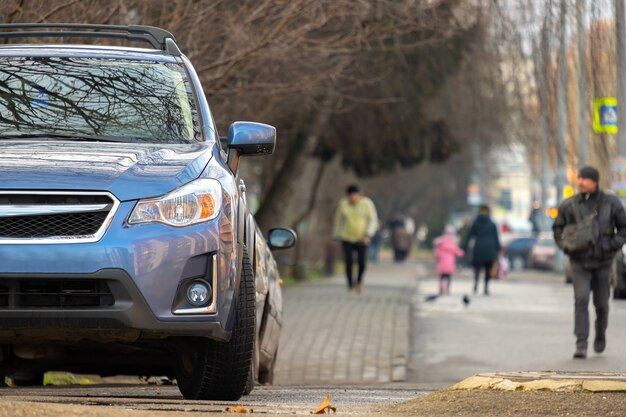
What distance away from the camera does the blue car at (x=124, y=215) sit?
670 cm

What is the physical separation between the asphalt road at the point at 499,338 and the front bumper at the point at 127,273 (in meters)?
5.02

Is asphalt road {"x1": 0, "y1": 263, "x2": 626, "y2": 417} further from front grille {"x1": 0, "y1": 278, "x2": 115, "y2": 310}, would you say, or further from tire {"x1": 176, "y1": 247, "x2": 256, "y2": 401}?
front grille {"x1": 0, "y1": 278, "x2": 115, "y2": 310}

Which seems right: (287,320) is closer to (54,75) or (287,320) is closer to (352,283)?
(352,283)

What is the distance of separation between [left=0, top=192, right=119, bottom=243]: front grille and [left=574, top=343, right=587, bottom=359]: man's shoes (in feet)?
26.0

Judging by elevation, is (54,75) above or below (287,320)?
above

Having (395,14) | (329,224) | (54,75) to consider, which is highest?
(395,14)

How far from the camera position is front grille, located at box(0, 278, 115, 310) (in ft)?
22.1

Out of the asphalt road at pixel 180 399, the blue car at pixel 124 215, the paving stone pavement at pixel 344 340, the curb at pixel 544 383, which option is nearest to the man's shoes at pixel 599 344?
the paving stone pavement at pixel 344 340

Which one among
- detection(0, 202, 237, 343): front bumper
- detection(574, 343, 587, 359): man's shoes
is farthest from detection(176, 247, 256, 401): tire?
detection(574, 343, 587, 359): man's shoes

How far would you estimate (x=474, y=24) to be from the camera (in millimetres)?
18000

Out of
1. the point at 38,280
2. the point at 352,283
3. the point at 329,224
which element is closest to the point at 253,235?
the point at 38,280

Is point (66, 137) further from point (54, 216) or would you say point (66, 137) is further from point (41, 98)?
point (54, 216)

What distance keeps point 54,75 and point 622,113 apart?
9199 mm

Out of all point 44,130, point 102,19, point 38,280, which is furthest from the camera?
point 102,19
